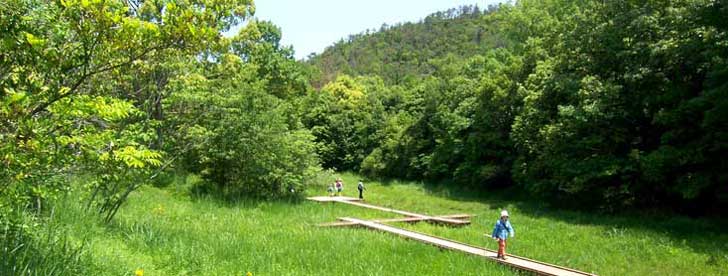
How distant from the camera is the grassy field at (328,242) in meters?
8.09

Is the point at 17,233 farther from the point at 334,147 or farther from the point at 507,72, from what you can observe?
the point at 334,147

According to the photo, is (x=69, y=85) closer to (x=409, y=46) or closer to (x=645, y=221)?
(x=645, y=221)

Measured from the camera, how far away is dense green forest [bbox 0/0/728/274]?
3957mm

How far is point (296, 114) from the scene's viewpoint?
27469 mm

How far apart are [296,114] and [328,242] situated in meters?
16.3

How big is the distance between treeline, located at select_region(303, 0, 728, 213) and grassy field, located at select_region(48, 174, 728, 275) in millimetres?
1561

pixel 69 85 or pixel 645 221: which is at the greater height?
pixel 69 85

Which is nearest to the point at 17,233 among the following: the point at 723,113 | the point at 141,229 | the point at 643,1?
the point at 141,229

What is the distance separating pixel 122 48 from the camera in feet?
12.8

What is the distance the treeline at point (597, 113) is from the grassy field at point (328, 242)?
1561 millimetres

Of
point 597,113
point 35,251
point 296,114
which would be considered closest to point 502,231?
point 35,251

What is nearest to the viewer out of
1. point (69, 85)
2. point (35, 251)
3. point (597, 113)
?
point (69, 85)

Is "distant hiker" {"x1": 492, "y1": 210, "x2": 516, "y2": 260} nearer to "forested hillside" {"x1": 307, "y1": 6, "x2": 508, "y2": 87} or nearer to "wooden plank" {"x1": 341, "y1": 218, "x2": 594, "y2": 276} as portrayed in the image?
"wooden plank" {"x1": 341, "y1": 218, "x2": 594, "y2": 276}

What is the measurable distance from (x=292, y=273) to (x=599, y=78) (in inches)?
680
